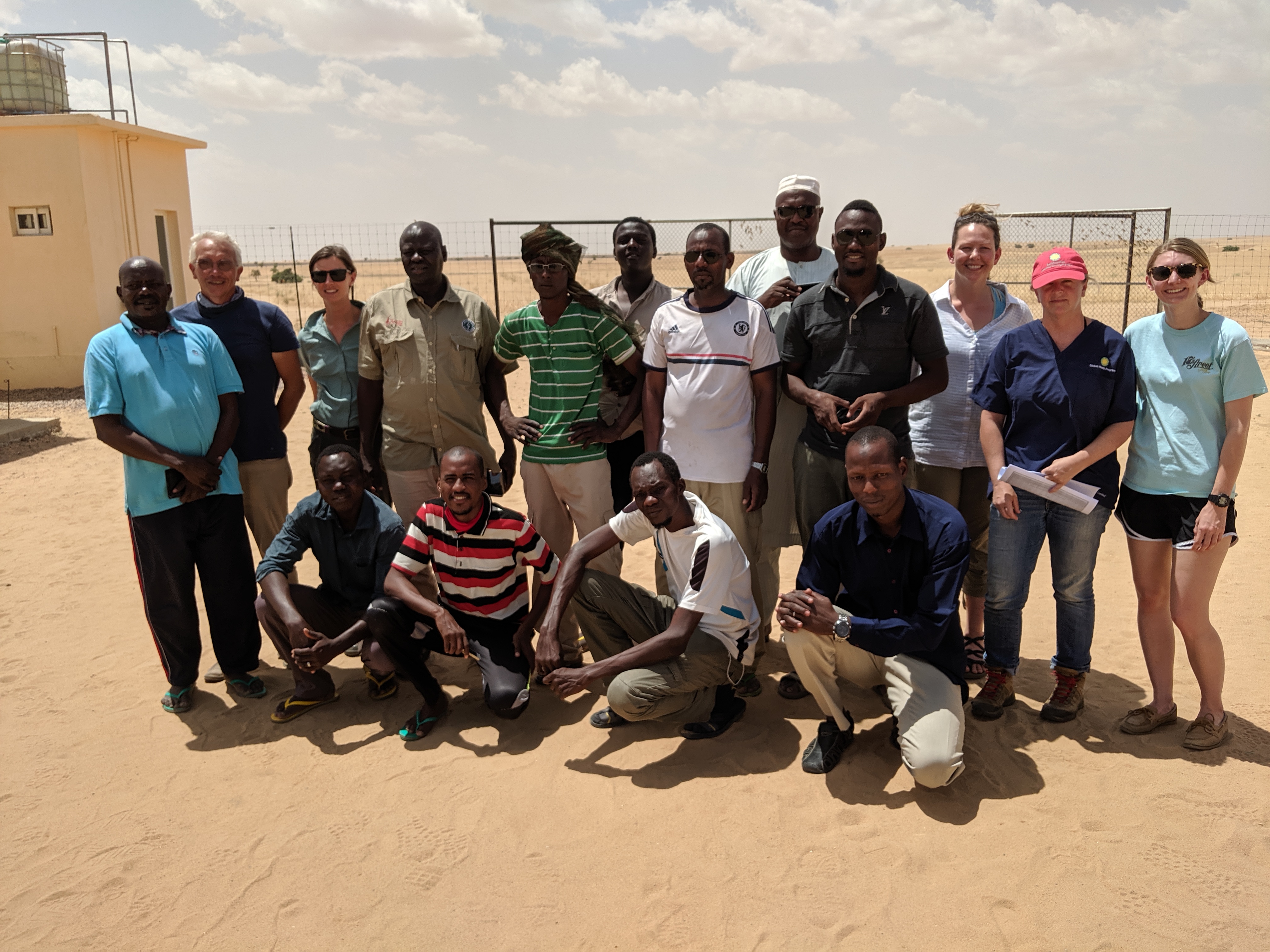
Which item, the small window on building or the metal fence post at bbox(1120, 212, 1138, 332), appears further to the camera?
the small window on building

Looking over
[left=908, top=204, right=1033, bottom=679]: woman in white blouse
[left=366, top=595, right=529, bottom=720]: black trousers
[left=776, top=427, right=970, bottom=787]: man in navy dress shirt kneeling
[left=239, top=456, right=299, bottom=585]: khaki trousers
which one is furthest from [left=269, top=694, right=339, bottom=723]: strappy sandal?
[left=908, top=204, right=1033, bottom=679]: woman in white blouse

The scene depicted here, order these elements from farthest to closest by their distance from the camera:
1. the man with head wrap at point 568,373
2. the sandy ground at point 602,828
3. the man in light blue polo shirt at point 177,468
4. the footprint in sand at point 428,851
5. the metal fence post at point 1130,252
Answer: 1. the metal fence post at point 1130,252
2. the man with head wrap at point 568,373
3. the man in light blue polo shirt at point 177,468
4. the footprint in sand at point 428,851
5. the sandy ground at point 602,828

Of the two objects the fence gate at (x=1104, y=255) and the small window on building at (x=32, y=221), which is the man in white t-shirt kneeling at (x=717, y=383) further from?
the small window on building at (x=32, y=221)

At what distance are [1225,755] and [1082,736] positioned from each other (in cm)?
56

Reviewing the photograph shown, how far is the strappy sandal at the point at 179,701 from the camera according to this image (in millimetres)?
4605

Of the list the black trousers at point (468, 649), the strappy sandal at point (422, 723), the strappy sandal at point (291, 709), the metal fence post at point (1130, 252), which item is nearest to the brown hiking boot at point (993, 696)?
the black trousers at point (468, 649)

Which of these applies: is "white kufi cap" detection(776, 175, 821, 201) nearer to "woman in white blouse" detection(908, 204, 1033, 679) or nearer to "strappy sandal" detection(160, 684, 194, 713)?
"woman in white blouse" detection(908, 204, 1033, 679)

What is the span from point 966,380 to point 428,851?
10.6ft

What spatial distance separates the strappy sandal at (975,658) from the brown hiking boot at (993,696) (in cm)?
21

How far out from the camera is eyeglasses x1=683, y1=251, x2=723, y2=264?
4.16 m

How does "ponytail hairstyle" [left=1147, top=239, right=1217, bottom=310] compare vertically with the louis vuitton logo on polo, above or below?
above

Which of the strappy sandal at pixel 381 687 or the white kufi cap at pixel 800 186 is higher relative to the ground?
the white kufi cap at pixel 800 186

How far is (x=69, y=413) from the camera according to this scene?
41.3 feet

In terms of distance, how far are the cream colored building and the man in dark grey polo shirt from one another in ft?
42.3
